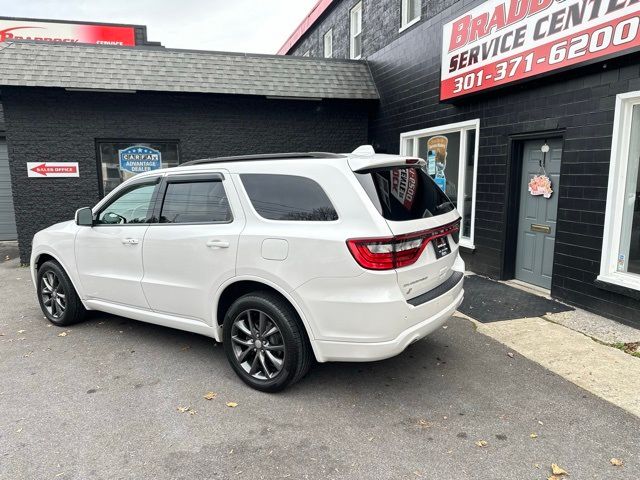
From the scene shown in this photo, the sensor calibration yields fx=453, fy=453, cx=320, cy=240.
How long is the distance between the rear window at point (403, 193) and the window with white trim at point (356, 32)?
886 cm

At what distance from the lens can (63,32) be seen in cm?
1420

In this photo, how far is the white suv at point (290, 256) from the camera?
309 centimetres

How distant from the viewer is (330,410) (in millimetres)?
3348

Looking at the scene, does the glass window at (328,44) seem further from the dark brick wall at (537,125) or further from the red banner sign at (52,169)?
the red banner sign at (52,169)

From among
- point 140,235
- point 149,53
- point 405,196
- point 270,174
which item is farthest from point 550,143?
point 149,53

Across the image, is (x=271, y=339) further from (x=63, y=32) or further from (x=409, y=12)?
(x=63, y=32)

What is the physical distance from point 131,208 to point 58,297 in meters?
1.67

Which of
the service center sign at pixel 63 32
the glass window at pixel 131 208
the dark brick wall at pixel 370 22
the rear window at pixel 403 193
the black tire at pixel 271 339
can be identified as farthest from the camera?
the service center sign at pixel 63 32

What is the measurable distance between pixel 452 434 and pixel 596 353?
218 centimetres

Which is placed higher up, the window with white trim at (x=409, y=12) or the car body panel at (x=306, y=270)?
the window with white trim at (x=409, y=12)

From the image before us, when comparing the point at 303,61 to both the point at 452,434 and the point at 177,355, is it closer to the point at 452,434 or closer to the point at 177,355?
the point at 177,355

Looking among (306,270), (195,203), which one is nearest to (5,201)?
(195,203)

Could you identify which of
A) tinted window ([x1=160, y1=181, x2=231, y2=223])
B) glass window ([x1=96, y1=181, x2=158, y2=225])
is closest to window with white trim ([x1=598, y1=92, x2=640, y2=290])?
tinted window ([x1=160, y1=181, x2=231, y2=223])

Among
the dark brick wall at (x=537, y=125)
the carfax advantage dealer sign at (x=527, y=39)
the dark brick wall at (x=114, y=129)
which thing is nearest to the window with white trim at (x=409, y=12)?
the dark brick wall at (x=537, y=125)
